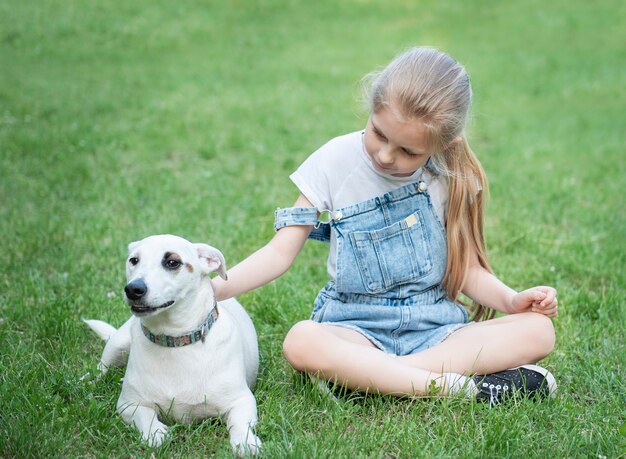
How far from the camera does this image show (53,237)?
196 inches

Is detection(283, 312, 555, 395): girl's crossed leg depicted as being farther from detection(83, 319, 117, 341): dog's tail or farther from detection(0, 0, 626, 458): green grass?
detection(83, 319, 117, 341): dog's tail

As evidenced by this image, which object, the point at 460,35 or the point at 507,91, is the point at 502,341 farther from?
the point at 460,35

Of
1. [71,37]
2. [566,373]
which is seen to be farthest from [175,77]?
[566,373]

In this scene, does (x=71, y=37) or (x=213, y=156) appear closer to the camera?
(x=213, y=156)

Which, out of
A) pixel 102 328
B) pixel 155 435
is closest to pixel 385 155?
pixel 155 435

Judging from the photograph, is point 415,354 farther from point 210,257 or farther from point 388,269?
point 210,257

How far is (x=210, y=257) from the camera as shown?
2922mm

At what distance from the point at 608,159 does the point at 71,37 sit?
8.61m

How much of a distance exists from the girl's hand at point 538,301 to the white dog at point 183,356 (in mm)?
1185

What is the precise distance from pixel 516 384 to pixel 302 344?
0.85m

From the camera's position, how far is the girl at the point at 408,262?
3.11m

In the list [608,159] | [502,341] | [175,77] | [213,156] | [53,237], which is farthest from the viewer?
[175,77]

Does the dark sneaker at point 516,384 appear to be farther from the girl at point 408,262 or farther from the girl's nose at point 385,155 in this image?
the girl's nose at point 385,155

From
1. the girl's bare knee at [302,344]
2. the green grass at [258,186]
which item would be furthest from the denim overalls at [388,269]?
the green grass at [258,186]
